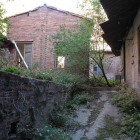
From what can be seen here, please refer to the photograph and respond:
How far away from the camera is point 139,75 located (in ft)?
20.6

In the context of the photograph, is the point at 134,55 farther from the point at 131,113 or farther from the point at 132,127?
the point at 132,127

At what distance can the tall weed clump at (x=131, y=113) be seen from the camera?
14.4 feet

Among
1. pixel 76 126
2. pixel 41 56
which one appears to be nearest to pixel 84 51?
pixel 41 56

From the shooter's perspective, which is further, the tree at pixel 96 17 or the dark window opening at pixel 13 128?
the tree at pixel 96 17

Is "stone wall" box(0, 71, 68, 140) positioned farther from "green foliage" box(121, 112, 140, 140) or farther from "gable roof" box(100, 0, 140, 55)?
"gable roof" box(100, 0, 140, 55)

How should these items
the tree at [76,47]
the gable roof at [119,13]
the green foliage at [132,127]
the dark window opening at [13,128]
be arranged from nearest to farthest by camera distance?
the dark window opening at [13,128]
the green foliage at [132,127]
the gable roof at [119,13]
the tree at [76,47]

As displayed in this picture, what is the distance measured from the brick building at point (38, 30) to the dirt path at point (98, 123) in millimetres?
6208

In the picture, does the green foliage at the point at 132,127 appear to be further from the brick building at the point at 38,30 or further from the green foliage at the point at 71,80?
the brick building at the point at 38,30

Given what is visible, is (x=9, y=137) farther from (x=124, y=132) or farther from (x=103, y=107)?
(x=103, y=107)

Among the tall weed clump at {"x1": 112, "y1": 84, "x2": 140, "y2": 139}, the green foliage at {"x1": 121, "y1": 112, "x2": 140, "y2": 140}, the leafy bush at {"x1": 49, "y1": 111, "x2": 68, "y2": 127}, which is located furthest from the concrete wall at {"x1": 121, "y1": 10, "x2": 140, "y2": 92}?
the leafy bush at {"x1": 49, "y1": 111, "x2": 68, "y2": 127}

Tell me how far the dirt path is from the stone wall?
1.14 meters

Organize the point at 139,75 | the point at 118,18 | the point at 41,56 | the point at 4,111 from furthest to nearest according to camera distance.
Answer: the point at 41,56 < the point at 118,18 < the point at 139,75 < the point at 4,111

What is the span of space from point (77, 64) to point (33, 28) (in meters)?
4.71

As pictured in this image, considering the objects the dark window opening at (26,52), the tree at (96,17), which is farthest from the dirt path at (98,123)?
the dark window opening at (26,52)
